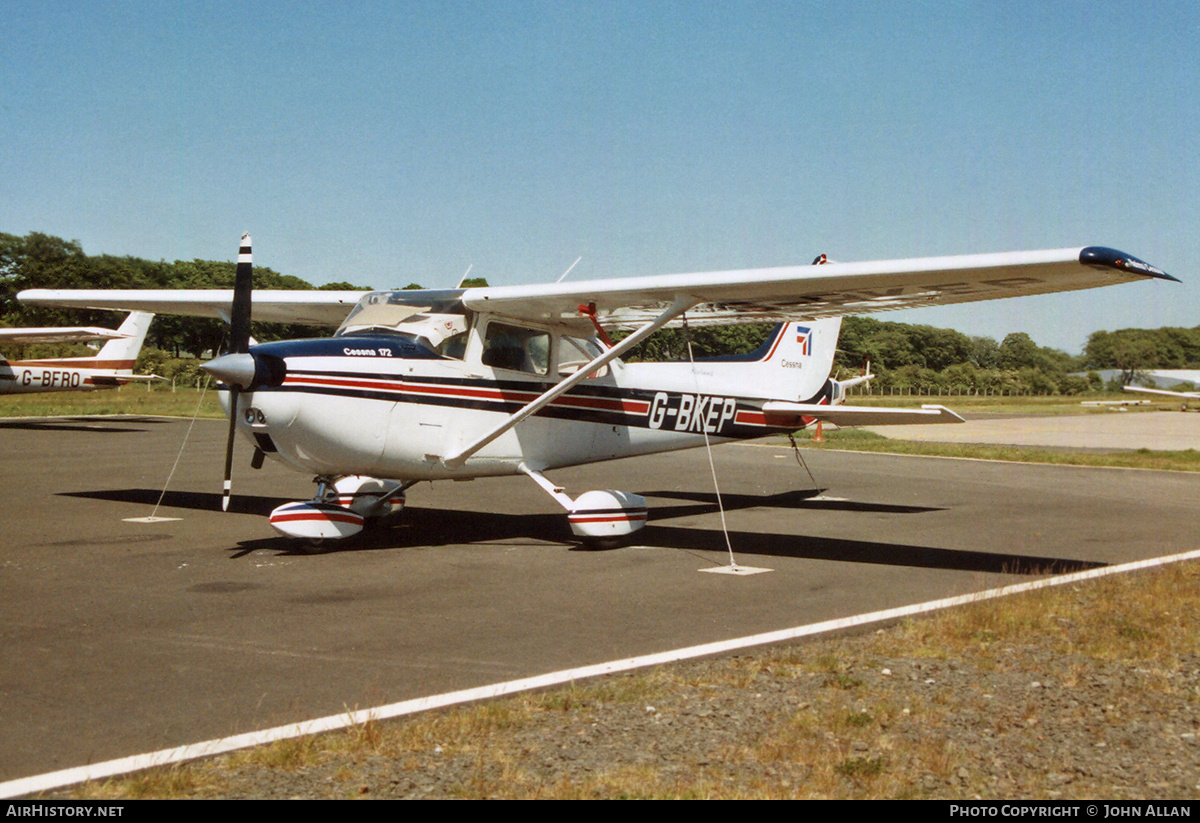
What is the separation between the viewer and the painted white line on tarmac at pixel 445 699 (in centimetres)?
371

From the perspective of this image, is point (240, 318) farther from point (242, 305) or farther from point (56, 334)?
point (56, 334)

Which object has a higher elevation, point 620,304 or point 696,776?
point 620,304

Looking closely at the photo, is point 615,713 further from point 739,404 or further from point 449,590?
point 739,404

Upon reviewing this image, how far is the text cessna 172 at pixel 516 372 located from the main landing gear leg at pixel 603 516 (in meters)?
0.02

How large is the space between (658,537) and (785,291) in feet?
10.6

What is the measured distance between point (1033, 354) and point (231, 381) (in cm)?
18479

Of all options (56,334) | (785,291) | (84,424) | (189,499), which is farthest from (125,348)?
(785,291)

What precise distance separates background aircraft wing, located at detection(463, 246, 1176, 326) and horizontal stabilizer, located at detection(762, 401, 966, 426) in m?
1.80

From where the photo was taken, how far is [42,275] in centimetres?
7381

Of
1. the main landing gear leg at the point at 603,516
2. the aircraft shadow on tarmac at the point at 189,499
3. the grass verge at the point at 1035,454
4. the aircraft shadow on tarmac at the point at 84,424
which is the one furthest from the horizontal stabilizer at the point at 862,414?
the aircraft shadow on tarmac at the point at 84,424

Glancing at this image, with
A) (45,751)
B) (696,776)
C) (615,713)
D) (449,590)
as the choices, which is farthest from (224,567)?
(696,776)

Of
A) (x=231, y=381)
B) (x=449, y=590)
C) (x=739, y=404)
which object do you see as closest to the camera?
(x=449, y=590)

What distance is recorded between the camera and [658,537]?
35.3ft

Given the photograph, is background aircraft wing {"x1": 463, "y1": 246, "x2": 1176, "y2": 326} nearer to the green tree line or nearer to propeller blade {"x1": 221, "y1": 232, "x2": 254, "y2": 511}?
propeller blade {"x1": 221, "y1": 232, "x2": 254, "y2": 511}
